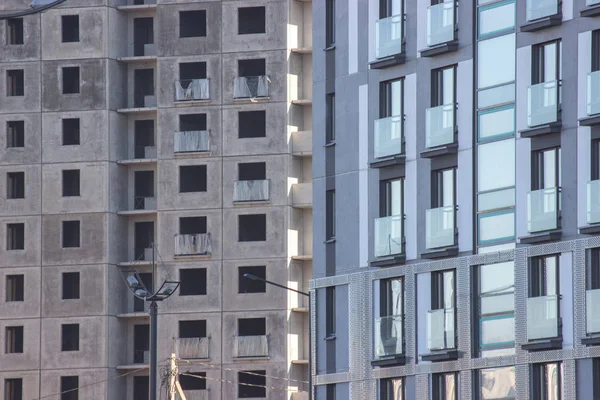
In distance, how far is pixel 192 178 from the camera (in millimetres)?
90188

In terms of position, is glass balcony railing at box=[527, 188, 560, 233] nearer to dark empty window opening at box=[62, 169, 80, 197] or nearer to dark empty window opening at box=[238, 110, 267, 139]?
dark empty window opening at box=[238, 110, 267, 139]

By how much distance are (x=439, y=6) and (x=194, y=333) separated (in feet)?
129

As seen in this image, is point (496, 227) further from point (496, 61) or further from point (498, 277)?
point (496, 61)

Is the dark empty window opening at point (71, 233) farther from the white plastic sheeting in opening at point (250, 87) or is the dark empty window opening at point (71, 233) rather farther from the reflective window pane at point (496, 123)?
the reflective window pane at point (496, 123)

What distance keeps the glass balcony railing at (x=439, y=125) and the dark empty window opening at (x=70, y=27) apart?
41973 mm

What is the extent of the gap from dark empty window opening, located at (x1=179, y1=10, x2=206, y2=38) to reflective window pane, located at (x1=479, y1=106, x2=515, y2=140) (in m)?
41.6

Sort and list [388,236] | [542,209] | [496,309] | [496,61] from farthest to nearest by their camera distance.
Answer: [388,236], [496,61], [496,309], [542,209]

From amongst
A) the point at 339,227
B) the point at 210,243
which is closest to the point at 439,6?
the point at 339,227

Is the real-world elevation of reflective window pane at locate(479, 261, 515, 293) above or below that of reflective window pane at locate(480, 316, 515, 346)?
above

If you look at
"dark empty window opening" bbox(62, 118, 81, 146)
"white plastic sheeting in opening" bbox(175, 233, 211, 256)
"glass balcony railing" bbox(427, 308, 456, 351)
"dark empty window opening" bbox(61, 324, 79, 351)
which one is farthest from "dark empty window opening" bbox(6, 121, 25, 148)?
"glass balcony railing" bbox(427, 308, 456, 351)

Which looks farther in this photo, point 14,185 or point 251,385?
point 14,185

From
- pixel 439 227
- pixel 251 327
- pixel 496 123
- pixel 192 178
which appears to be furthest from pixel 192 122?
pixel 496 123

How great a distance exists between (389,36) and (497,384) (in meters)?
10.9

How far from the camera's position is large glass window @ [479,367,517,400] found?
49219 millimetres
